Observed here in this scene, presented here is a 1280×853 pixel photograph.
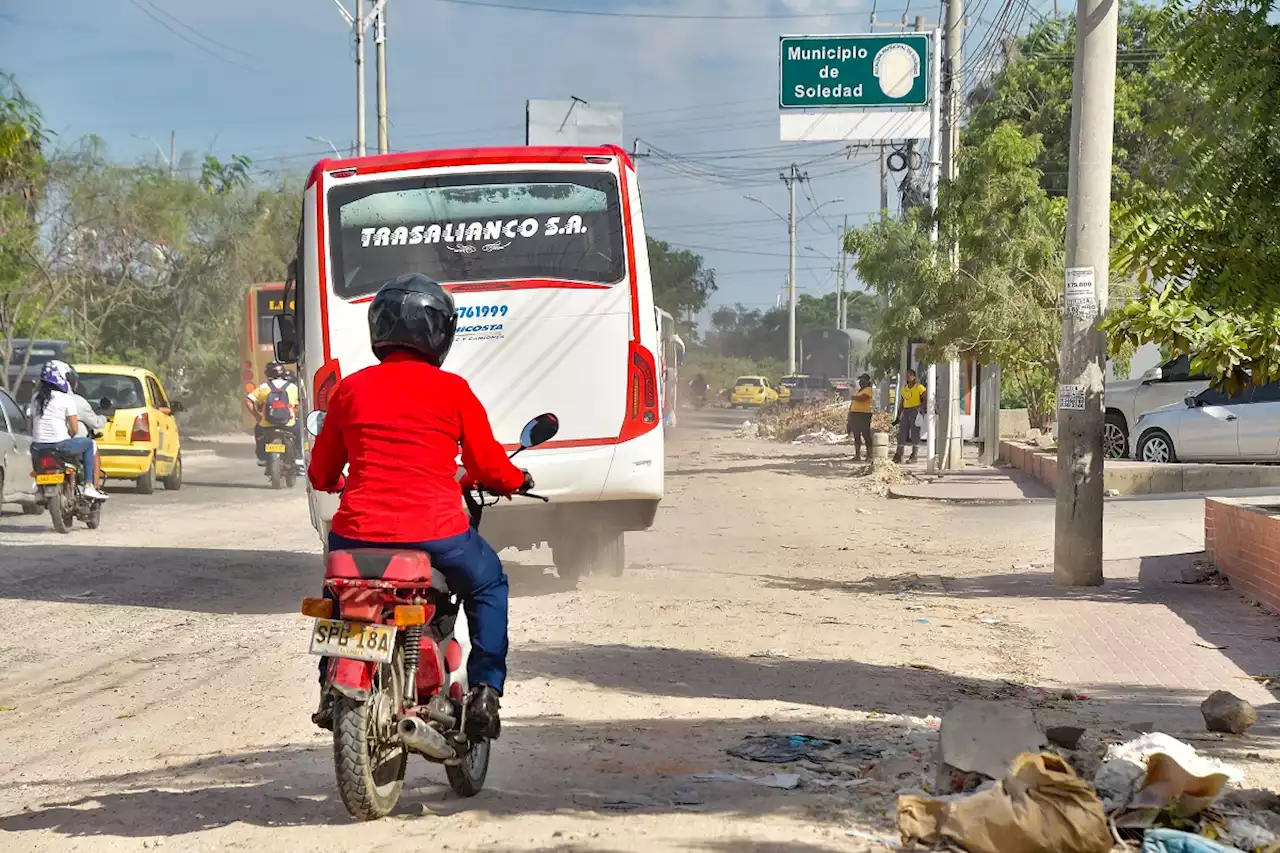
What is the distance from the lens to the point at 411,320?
5.55 meters

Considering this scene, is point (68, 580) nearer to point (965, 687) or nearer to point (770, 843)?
point (965, 687)

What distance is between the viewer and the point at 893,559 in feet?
52.0

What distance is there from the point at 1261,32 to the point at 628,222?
17.0ft

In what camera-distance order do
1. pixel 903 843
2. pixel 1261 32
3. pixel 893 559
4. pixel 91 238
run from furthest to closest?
1. pixel 91 238
2. pixel 893 559
3. pixel 1261 32
4. pixel 903 843

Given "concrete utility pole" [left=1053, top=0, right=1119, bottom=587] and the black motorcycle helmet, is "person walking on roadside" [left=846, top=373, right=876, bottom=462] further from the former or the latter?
the black motorcycle helmet

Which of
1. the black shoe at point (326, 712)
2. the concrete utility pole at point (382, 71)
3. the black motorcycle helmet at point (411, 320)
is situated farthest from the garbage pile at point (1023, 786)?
the concrete utility pole at point (382, 71)

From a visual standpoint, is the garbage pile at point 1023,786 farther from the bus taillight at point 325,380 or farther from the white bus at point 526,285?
A: the bus taillight at point 325,380

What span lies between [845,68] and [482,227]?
2465 cm

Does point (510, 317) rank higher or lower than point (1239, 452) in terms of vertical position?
higher

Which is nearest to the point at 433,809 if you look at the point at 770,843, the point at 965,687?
the point at 770,843

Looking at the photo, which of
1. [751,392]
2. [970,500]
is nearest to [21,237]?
[970,500]

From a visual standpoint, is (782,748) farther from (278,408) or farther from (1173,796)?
(278,408)

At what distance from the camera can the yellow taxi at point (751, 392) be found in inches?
3140

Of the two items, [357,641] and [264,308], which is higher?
[264,308]
